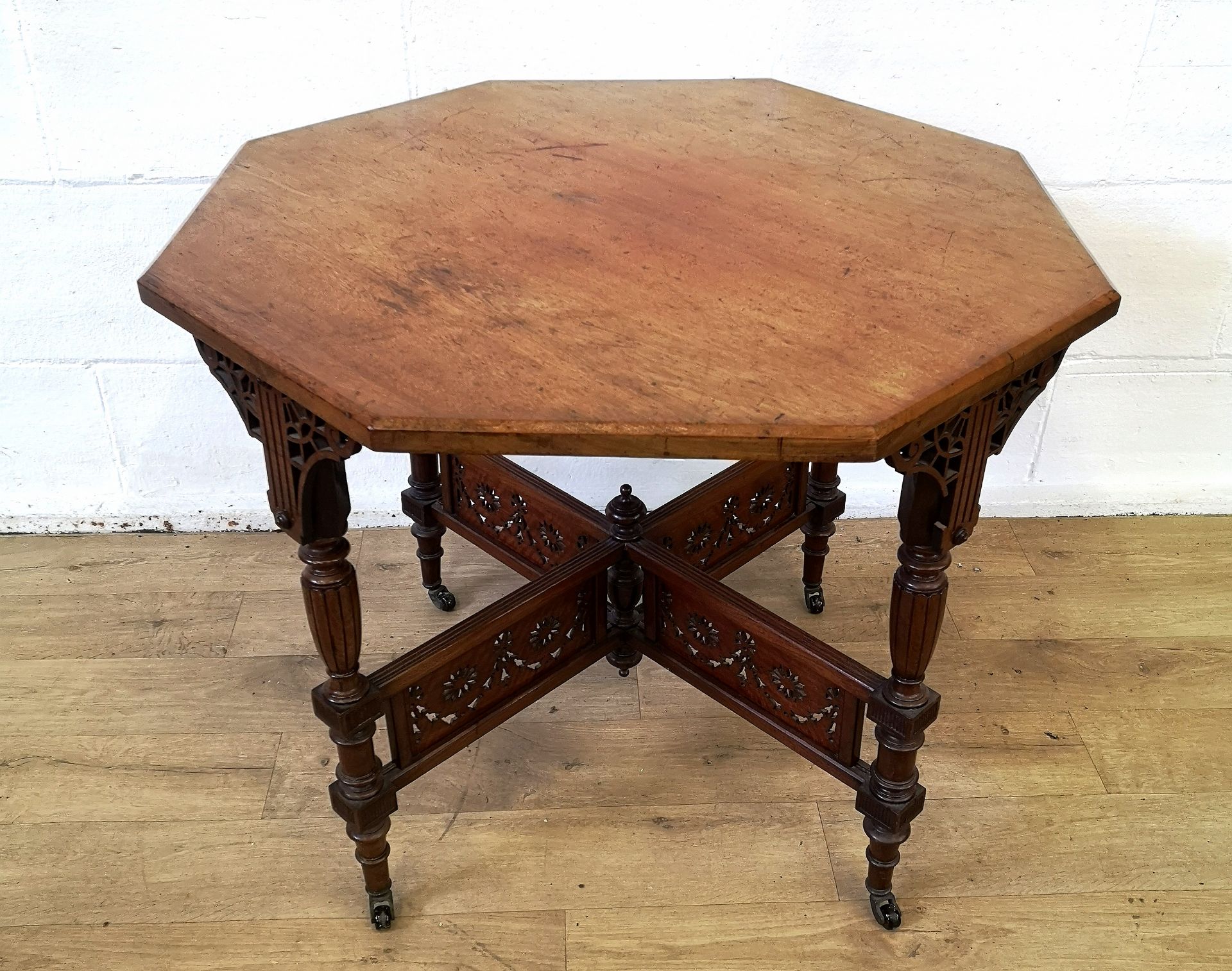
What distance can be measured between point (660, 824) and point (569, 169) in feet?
3.62

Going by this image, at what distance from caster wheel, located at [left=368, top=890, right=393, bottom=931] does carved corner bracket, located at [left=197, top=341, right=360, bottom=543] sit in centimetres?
66

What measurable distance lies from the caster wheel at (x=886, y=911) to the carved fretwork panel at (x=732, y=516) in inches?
25.5

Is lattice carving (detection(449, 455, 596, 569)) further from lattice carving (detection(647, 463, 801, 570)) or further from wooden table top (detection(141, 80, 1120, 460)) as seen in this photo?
wooden table top (detection(141, 80, 1120, 460))

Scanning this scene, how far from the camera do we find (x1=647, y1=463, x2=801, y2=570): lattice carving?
2.20 m

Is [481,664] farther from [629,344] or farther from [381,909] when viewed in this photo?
[629,344]

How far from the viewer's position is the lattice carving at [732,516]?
2195 millimetres

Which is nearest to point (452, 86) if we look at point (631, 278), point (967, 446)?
point (631, 278)

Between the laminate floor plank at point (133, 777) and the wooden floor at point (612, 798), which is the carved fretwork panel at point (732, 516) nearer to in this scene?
the wooden floor at point (612, 798)

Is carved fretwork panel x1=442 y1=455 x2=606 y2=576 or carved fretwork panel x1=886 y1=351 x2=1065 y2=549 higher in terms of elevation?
carved fretwork panel x1=886 y1=351 x2=1065 y2=549

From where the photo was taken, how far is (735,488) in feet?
7.42

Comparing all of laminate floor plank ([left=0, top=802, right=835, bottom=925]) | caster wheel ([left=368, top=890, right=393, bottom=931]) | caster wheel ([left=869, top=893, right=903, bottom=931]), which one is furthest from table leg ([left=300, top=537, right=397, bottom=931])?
caster wheel ([left=869, top=893, right=903, bottom=931])

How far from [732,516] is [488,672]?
0.63m

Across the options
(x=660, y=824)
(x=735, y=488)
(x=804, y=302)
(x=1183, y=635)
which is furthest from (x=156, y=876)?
(x=1183, y=635)

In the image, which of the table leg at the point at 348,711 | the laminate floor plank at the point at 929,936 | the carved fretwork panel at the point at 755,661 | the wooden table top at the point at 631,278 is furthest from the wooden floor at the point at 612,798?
the wooden table top at the point at 631,278
